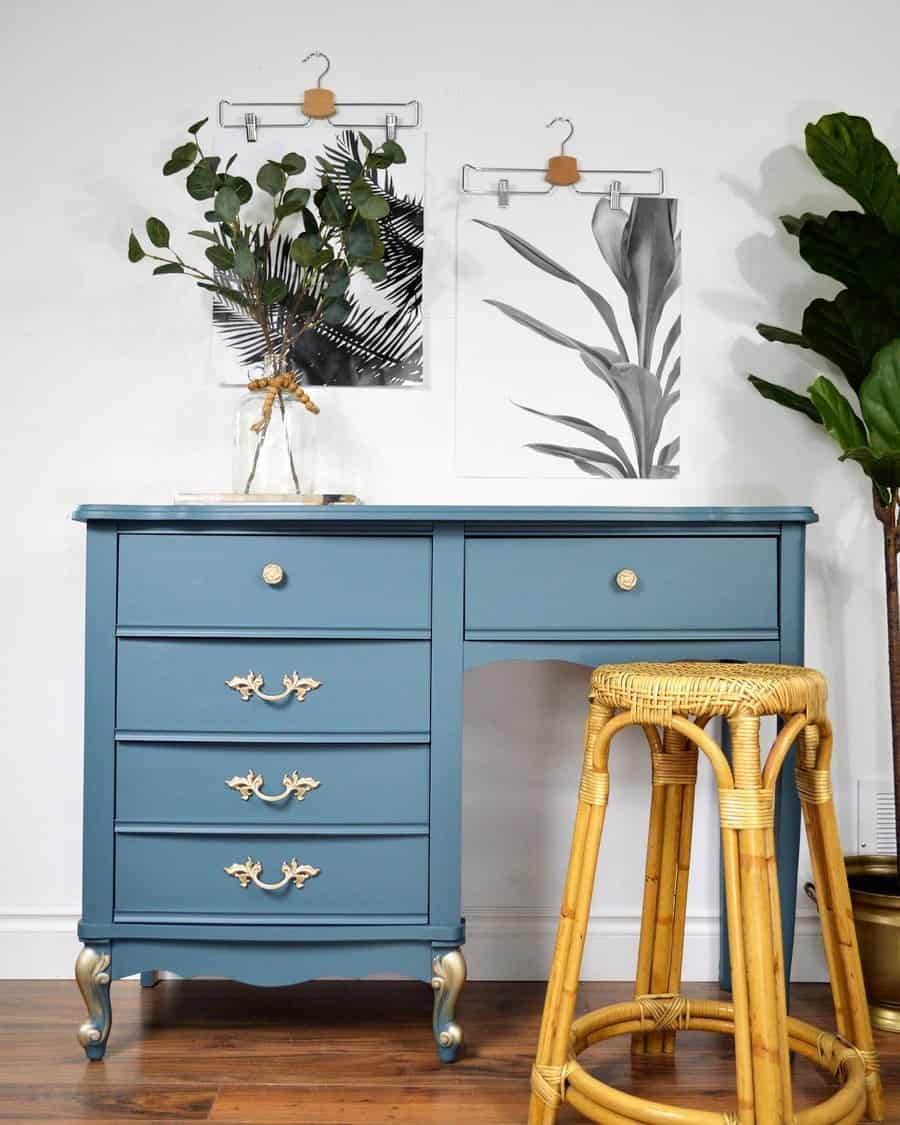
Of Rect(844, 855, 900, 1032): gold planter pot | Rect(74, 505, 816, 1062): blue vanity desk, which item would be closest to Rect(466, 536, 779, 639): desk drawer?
Rect(74, 505, 816, 1062): blue vanity desk

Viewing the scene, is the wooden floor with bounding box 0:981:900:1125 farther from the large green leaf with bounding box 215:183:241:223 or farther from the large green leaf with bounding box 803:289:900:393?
the large green leaf with bounding box 215:183:241:223

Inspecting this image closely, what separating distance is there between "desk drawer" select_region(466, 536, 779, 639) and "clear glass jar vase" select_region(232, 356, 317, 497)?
0.49m

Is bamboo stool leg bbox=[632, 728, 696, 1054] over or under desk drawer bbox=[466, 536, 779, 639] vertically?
under

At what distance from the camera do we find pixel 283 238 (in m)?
2.04

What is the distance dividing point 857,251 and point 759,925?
1280 millimetres

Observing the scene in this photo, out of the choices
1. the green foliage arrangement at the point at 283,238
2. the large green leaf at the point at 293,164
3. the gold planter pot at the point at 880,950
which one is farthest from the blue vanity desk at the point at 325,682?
the large green leaf at the point at 293,164

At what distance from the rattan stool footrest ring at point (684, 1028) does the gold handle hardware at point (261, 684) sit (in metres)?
0.67

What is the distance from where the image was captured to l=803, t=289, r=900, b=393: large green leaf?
1843mm

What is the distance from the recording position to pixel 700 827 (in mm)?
2021

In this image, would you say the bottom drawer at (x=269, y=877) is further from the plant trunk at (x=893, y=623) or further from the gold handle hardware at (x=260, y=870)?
the plant trunk at (x=893, y=623)

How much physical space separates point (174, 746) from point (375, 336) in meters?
0.96

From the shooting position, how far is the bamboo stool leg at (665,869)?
1576 mm

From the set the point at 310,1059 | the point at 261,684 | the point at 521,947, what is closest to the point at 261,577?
the point at 261,684

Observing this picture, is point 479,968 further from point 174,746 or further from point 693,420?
point 693,420
